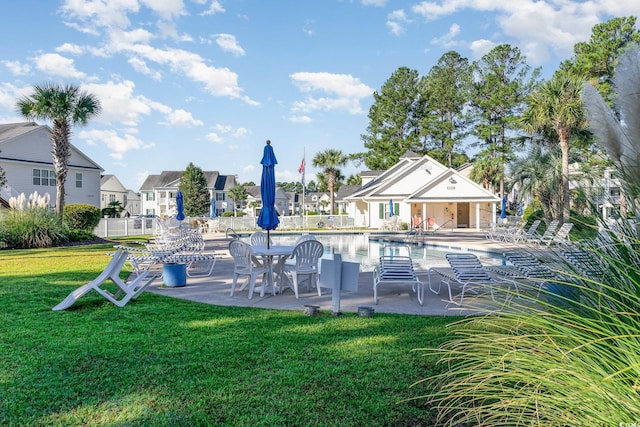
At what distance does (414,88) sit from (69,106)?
4030 cm

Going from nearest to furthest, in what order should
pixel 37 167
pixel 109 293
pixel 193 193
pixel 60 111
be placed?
pixel 109 293 → pixel 60 111 → pixel 37 167 → pixel 193 193

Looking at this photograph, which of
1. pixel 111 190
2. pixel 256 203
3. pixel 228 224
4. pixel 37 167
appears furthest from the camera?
pixel 256 203

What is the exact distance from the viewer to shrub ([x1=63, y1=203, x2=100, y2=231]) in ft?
65.8

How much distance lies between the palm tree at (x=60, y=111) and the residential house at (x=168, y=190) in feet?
131

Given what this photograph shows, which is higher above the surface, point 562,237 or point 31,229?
point 562,237

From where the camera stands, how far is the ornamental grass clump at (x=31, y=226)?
15.2 meters

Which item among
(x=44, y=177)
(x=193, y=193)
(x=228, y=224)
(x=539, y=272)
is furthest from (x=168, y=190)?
(x=539, y=272)

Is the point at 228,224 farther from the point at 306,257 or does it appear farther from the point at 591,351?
the point at 591,351

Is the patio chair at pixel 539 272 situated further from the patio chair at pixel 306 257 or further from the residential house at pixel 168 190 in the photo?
the residential house at pixel 168 190

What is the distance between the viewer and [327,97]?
30.7m

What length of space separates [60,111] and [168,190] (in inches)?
1674

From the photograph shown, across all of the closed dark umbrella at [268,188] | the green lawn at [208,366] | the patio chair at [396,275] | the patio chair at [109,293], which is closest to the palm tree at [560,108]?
the patio chair at [396,275]

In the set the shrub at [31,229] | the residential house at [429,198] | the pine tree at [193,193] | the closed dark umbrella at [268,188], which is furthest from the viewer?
the pine tree at [193,193]

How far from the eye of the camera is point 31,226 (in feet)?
51.0
